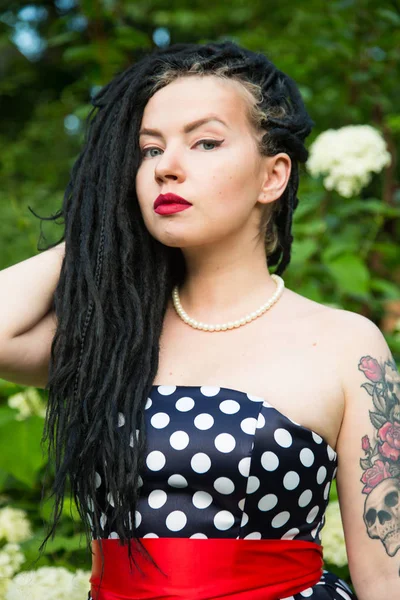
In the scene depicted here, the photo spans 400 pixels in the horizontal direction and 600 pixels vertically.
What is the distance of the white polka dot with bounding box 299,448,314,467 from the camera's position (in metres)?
1.61

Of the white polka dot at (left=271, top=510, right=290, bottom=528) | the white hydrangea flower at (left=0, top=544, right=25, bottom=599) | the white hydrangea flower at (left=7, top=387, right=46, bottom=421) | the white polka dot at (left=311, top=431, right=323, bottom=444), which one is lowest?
the white hydrangea flower at (left=0, top=544, right=25, bottom=599)

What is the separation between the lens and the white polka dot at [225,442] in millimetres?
1570

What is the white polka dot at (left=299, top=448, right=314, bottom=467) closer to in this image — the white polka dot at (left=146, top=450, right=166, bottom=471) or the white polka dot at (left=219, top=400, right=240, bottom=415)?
the white polka dot at (left=219, top=400, right=240, bottom=415)

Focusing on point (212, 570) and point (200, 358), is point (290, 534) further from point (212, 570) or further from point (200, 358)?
point (200, 358)

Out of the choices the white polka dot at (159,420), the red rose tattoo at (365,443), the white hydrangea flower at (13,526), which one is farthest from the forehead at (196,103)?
the white hydrangea flower at (13,526)

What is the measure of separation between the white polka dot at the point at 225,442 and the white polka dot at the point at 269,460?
66mm

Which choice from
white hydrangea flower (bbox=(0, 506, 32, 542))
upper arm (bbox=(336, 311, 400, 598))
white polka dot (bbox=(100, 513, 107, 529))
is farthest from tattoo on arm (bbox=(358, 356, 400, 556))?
white hydrangea flower (bbox=(0, 506, 32, 542))

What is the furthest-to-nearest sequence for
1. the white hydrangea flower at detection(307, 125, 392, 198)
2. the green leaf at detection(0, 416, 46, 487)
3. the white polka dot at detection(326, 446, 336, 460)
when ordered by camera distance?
the white hydrangea flower at detection(307, 125, 392, 198)
the green leaf at detection(0, 416, 46, 487)
the white polka dot at detection(326, 446, 336, 460)

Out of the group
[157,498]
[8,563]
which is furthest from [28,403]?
[157,498]

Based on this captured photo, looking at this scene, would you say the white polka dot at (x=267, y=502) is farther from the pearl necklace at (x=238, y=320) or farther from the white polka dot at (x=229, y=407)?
the pearl necklace at (x=238, y=320)

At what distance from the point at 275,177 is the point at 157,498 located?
801 millimetres

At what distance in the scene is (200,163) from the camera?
171 centimetres

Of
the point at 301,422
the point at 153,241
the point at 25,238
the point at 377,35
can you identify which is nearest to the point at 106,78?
the point at 25,238

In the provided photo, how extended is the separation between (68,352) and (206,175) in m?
0.52
